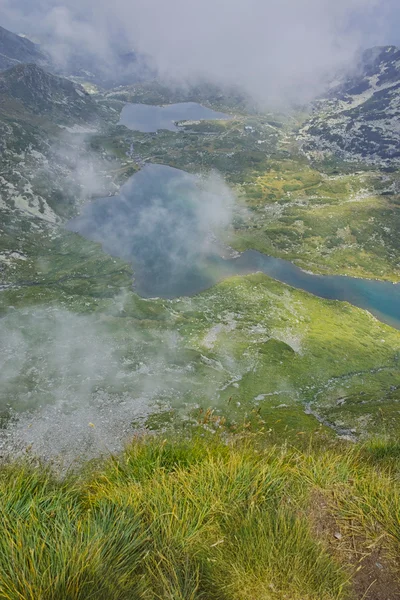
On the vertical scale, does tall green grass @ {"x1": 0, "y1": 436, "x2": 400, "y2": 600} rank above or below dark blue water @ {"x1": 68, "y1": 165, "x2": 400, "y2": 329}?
below

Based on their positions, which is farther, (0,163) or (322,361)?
(0,163)

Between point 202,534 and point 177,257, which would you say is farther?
point 177,257

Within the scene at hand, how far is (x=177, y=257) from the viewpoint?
385 ft

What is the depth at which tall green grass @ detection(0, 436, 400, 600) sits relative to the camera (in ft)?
13.4

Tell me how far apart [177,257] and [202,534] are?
374ft

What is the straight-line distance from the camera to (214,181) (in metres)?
185

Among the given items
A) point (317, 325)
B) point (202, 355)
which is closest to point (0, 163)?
point (202, 355)

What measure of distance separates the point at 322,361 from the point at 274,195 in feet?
390

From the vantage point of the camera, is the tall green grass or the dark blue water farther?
the dark blue water

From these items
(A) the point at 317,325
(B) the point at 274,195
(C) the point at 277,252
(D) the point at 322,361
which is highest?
(B) the point at 274,195

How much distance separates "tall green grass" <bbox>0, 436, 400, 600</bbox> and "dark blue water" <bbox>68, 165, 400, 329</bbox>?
290ft

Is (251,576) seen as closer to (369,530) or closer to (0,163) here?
(369,530)

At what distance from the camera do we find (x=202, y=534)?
5055 millimetres

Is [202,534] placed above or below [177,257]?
below
